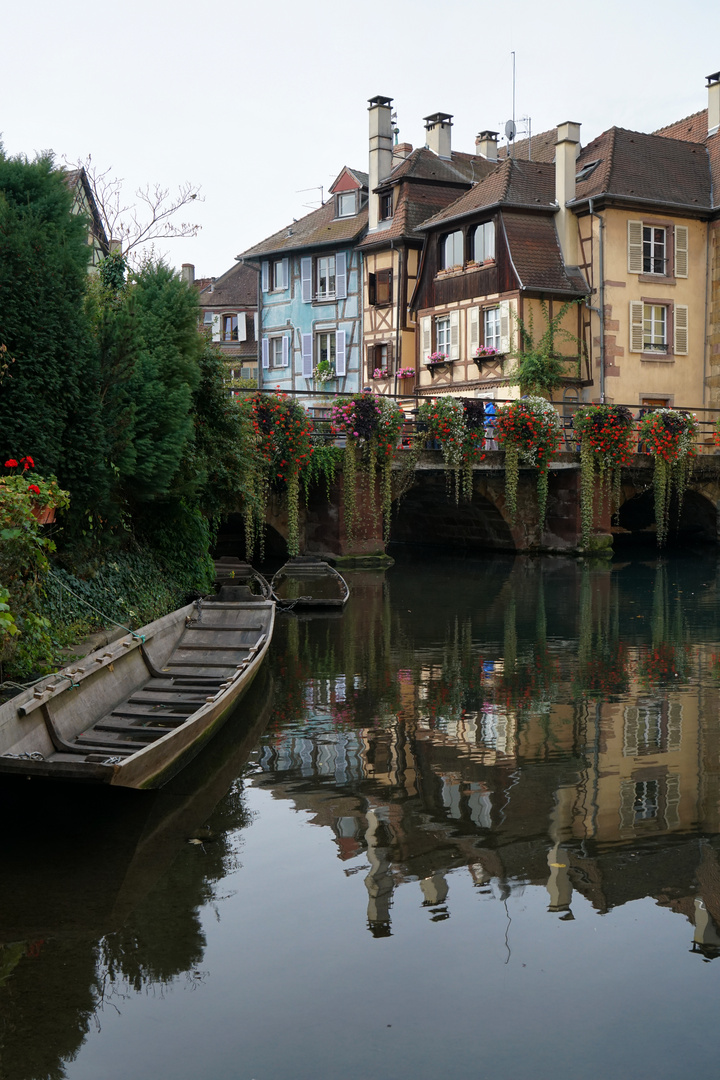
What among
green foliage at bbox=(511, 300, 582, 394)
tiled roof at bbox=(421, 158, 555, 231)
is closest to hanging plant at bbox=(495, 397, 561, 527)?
green foliage at bbox=(511, 300, 582, 394)

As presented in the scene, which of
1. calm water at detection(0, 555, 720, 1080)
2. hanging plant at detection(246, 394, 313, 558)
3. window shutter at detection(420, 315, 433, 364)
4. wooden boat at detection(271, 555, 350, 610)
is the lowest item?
calm water at detection(0, 555, 720, 1080)

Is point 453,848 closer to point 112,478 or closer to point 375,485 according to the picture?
point 112,478

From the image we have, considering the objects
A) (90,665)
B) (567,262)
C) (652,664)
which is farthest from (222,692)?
(567,262)

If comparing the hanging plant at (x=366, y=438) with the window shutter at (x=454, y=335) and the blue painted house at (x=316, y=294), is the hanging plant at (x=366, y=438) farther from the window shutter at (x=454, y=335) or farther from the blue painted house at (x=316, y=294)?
the blue painted house at (x=316, y=294)

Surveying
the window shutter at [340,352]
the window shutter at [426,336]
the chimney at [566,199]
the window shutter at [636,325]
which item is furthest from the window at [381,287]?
the window shutter at [636,325]

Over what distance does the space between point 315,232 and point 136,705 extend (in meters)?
37.3

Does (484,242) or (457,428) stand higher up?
(484,242)

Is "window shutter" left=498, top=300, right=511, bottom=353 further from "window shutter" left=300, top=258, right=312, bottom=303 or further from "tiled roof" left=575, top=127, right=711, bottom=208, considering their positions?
"window shutter" left=300, top=258, right=312, bottom=303

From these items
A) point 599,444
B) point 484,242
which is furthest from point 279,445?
point 484,242

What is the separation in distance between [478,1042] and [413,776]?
12.8ft

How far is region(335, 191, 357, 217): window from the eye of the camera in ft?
144

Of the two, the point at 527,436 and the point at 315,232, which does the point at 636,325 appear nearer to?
the point at 527,436

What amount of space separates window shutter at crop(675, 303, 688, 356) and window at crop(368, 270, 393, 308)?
1022 cm

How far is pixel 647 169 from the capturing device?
35.2m
